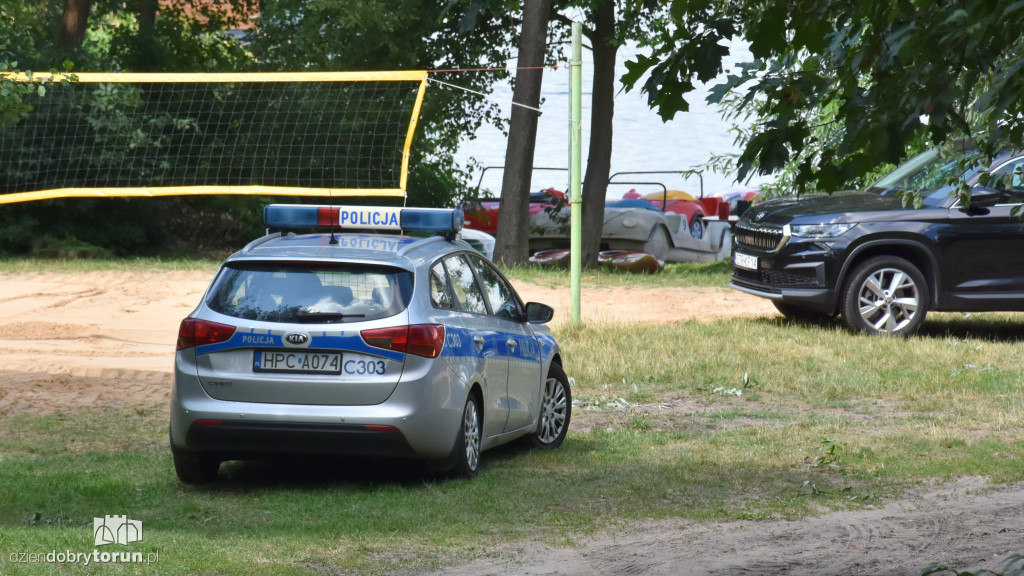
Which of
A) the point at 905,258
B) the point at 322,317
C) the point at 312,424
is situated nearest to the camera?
the point at 312,424

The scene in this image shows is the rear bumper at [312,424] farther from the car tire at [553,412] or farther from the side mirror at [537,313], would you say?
the car tire at [553,412]

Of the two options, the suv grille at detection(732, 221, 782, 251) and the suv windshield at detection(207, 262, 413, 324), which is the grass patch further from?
the suv windshield at detection(207, 262, 413, 324)

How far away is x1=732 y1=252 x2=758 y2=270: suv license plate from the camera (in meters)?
13.8

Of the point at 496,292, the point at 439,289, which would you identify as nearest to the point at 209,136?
the point at 496,292

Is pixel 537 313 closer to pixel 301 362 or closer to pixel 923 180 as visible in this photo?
pixel 301 362

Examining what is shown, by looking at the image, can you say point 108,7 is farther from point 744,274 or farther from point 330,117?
point 744,274

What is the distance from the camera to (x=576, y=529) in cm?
611

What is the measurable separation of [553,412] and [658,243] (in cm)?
1807

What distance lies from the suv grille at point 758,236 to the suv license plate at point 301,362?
7744mm

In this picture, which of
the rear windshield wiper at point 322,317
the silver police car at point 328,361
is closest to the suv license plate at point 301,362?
the silver police car at point 328,361

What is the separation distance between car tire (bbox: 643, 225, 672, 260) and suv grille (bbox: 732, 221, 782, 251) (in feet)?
38.8

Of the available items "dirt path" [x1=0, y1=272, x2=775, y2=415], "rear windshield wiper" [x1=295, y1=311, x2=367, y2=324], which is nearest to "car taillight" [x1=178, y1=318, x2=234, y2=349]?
"rear windshield wiper" [x1=295, y1=311, x2=367, y2=324]

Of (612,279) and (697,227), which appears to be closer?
(612,279)

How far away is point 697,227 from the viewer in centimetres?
2894
